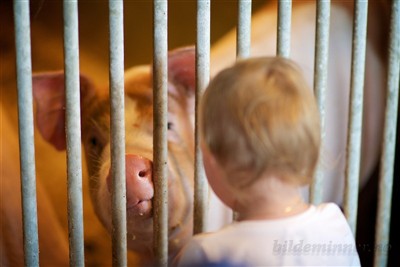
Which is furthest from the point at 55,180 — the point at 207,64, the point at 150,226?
the point at 207,64

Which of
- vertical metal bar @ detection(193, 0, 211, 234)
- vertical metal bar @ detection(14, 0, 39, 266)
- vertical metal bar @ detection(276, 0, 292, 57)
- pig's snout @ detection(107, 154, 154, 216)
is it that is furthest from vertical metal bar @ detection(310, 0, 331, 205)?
vertical metal bar @ detection(14, 0, 39, 266)

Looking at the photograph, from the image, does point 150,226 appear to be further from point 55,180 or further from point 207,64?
point 207,64

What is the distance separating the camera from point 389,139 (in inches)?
43.4

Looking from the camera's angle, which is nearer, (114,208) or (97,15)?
(114,208)

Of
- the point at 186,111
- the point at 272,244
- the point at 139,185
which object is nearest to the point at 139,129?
the point at 186,111

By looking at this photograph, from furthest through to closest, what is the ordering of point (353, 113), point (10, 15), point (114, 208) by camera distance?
point (10, 15), point (353, 113), point (114, 208)

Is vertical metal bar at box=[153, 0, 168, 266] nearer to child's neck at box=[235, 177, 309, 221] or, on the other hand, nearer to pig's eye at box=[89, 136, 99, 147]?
child's neck at box=[235, 177, 309, 221]

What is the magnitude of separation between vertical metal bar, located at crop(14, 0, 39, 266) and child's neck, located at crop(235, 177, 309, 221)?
1.13 feet

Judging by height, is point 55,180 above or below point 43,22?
below

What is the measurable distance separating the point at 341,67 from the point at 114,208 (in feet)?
1.93

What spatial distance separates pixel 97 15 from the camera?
4.09 feet

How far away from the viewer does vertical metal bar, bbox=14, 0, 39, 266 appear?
2.84 feet

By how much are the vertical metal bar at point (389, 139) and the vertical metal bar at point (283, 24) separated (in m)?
0.22

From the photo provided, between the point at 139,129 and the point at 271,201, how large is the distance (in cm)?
53
